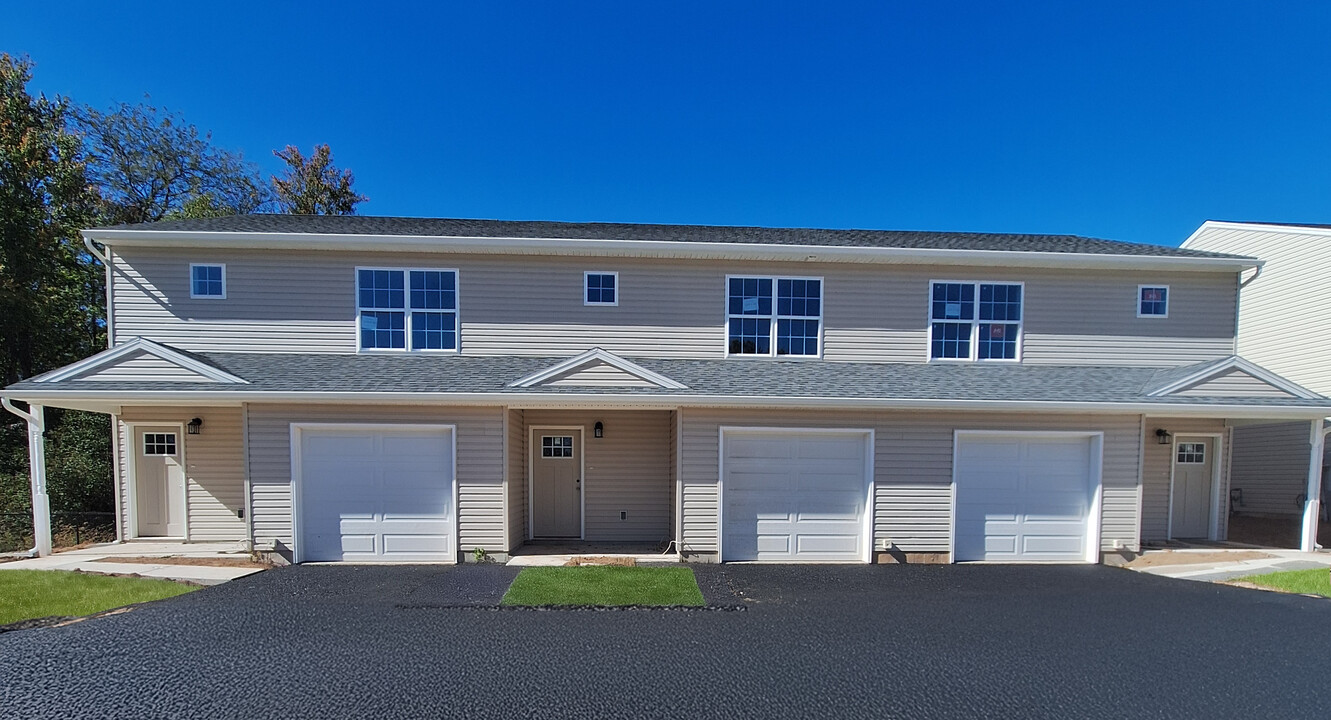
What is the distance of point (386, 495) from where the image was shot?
834 centimetres

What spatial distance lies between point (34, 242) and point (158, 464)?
9.32 meters

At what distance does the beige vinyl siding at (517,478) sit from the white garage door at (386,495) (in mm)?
891

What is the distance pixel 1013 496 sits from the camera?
28.9 feet

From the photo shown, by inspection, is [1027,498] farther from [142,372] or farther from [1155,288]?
[142,372]

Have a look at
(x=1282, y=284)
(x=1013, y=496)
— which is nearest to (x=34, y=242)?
(x=1013, y=496)

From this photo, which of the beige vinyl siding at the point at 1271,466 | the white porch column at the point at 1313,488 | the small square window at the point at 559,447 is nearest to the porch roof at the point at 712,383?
the white porch column at the point at 1313,488

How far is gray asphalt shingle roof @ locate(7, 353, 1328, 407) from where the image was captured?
26.7ft

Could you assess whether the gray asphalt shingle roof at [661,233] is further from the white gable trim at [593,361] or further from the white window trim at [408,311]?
the white gable trim at [593,361]

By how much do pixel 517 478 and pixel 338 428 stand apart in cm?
286

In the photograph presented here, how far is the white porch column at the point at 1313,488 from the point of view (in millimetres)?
8848

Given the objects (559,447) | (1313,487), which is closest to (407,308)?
(559,447)

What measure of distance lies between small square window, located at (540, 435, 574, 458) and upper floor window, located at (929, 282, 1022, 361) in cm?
705

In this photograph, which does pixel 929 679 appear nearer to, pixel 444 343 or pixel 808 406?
pixel 808 406

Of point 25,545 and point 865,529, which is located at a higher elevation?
point 865,529
